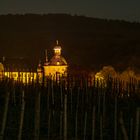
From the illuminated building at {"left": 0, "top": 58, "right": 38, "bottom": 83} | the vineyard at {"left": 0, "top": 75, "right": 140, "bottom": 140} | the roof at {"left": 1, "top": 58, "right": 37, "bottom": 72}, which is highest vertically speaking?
the roof at {"left": 1, "top": 58, "right": 37, "bottom": 72}

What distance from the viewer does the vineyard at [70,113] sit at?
37.2 feet

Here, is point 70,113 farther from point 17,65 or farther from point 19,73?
point 17,65

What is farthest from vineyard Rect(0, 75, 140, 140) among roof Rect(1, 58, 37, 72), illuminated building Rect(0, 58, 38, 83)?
roof Rect(1, 58, 37, 72)

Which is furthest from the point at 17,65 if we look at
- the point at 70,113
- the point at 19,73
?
the point at 70,113

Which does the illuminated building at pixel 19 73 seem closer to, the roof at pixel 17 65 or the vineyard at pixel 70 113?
the roof at pixel 17 65

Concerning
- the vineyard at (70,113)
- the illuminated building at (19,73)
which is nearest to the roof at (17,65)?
the illuminated building at (19,73)

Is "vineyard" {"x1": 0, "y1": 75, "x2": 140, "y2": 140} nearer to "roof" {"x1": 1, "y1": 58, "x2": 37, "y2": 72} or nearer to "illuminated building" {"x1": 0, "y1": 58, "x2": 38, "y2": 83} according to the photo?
"illuminated building" {"x1": 0, "y1": 58, "x2": 38, "y2": 83}

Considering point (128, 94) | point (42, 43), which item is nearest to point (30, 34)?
point (42, 43)

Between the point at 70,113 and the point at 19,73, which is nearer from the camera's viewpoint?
the point at 70,113

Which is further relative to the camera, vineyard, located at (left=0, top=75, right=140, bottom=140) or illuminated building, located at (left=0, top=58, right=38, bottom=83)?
illuminated building, located at (left=0, top=58, right=38, bottom=83)

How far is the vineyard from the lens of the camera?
11331mm

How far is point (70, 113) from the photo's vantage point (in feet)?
50.2

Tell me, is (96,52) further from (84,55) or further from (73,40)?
(73,40)

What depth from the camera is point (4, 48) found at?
9800 centimetres
